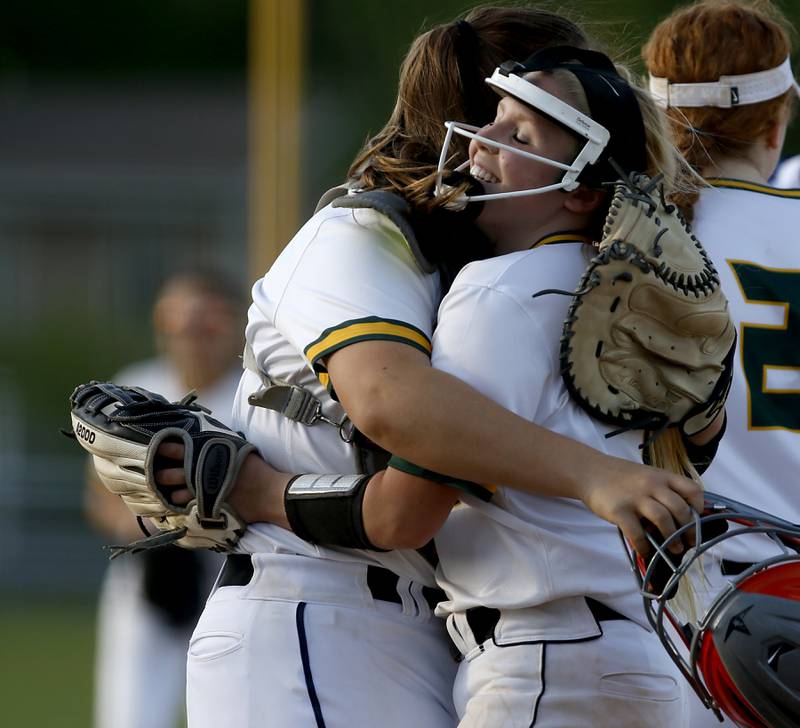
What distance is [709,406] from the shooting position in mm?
2053

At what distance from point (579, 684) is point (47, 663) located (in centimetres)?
716

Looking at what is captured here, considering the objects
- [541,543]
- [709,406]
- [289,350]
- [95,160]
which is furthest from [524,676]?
[95,160]

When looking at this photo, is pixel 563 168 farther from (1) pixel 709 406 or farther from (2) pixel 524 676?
(2) pixel 524 676

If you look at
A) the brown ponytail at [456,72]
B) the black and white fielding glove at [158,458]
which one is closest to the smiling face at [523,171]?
the brown ponytail at [456,72]

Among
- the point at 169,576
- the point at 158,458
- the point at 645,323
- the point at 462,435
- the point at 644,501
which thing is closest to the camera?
the point at 644,501

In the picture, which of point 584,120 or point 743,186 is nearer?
point 584,120

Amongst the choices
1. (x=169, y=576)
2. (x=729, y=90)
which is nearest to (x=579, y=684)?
(x=729, y=90)

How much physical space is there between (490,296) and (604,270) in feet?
0.54

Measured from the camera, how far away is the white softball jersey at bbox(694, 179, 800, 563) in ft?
8.50

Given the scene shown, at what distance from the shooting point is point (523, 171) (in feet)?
6.74

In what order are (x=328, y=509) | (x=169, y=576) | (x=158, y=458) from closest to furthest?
(x=328, y=509), (x=158, y=458), (x=169, y=576)

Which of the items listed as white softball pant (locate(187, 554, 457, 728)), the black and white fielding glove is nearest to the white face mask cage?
the black and white fielding glove

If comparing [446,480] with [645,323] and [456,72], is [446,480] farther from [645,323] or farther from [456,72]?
[456,72]

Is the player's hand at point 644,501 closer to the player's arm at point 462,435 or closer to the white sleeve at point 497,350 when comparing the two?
the player's arm at point 462,435
